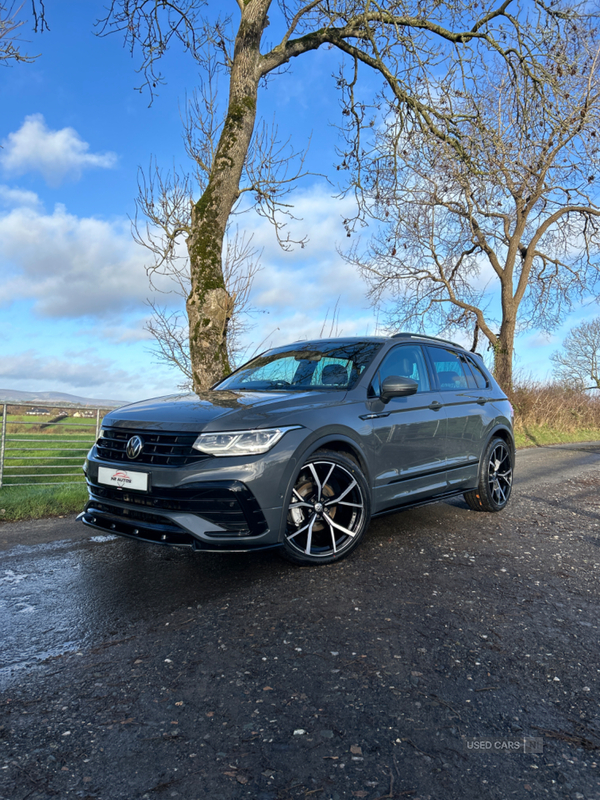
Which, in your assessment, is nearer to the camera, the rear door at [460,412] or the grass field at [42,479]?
the rear door at [460,412]

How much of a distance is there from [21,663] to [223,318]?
666cm

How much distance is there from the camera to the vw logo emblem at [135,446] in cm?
382

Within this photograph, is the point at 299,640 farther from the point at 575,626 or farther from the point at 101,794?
the point at 575,626

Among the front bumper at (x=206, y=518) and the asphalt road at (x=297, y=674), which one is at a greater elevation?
the front bumper at (x=206, y=518)

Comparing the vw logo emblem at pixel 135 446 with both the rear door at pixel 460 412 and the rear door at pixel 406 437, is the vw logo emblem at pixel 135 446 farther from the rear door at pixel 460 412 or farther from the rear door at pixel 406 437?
the rear door at pixel 460 412

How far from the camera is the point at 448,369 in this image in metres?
5.89

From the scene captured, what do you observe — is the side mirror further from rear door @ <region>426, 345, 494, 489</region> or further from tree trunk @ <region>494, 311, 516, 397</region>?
tree trunk @ <region>494, 311, 516, 397</region>

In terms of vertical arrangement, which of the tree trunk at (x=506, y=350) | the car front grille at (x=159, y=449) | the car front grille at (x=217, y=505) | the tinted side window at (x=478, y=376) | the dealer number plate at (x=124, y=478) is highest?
the tree trunk at (x=506, y=350)

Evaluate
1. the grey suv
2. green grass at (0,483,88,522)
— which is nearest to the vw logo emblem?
the grey suv

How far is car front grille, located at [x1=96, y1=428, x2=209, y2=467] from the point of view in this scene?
3.62 metres

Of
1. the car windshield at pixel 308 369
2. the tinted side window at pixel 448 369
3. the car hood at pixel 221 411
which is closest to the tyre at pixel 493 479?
the tinted side window at pixel 448 369

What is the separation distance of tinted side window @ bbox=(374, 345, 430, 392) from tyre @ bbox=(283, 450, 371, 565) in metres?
1.07

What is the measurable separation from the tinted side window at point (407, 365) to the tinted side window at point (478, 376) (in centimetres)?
116

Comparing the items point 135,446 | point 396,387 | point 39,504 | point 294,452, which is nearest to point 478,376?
point 396,387
